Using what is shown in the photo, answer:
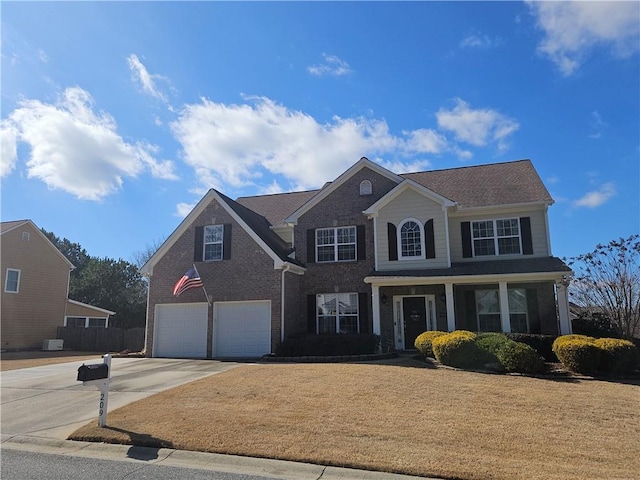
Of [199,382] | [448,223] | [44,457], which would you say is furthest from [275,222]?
[44,457]

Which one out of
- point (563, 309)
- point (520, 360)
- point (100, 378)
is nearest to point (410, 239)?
point (563, 309)

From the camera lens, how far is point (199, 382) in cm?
Answer: 1166

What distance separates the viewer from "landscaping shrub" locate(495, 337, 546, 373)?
12.5 m

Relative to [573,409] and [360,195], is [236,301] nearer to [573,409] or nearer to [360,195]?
[360,195]

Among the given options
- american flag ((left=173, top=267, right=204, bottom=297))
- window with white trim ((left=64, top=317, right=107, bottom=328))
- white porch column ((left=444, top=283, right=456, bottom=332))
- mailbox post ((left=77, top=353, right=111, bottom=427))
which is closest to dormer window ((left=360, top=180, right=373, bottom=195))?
white porch column ((left=444, top=283, right=456, bottom=332))

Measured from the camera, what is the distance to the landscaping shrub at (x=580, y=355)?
1232cm

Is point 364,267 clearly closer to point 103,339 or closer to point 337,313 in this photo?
point 337,313

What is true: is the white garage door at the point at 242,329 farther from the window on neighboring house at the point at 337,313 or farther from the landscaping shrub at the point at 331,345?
the window on neighboring house at the point at 337,313

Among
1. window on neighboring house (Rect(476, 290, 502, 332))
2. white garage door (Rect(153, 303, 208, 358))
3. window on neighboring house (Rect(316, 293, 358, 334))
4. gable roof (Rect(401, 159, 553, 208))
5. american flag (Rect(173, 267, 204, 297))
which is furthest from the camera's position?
window on neighboring house (Rect(316, 293, 358, 334))

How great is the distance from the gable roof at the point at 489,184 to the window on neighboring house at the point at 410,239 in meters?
2.29

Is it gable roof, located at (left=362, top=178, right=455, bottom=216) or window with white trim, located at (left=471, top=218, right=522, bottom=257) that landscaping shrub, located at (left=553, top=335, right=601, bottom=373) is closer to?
window with white trim, located at (left=471, top=218, right=522, bottom=257)

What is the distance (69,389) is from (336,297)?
1118 cm

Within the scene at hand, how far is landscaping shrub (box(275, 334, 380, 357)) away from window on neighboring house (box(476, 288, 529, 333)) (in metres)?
4.66

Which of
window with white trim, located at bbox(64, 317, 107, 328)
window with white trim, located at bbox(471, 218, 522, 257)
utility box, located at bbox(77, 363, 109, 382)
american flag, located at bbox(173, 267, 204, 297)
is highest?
window with white trim, located at bbox(471, 218, 522, 257)
